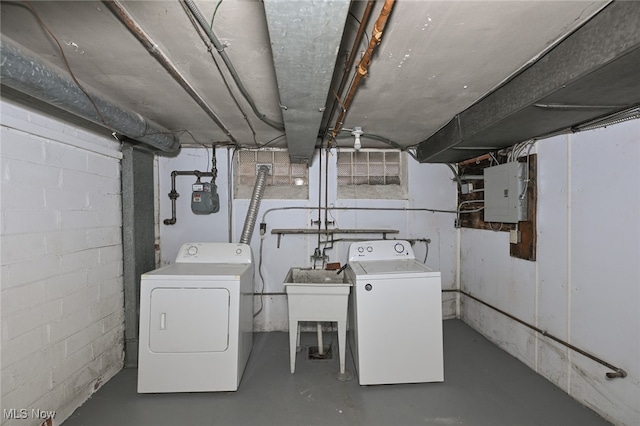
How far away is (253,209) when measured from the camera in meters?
2.92

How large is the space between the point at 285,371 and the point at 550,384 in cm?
204

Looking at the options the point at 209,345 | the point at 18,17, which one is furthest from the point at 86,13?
the point at 209,345

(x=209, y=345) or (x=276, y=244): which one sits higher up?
(x=276, y=244)

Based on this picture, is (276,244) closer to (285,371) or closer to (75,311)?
(285,371)

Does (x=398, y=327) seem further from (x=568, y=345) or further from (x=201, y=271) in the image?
(x=201, y=271)

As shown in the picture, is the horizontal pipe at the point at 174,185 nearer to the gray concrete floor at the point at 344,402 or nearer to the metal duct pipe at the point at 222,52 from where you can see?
the metal duct pipe at the point at 222,52

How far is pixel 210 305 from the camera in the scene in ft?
6.65

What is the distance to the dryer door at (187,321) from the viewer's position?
6.56ft

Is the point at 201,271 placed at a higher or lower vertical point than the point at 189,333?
higher

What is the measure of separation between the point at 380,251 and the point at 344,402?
1311 millimetres

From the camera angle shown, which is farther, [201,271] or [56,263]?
[201,271]

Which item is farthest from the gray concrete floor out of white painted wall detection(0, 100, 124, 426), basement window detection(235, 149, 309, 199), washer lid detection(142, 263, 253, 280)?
basement window detection(235, 149, 309, 199)

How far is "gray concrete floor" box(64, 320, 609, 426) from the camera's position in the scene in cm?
180

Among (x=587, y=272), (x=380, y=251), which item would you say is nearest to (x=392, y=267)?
(x=380, y=251)
